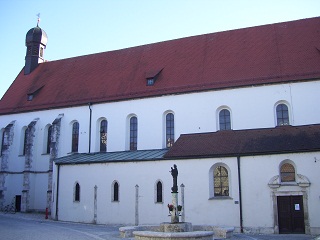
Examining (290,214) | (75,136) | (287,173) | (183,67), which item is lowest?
(290,214)

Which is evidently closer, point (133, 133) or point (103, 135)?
point (133, 133)

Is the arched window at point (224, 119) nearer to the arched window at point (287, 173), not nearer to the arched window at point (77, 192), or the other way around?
Answer: the arched window at point (287, 173)

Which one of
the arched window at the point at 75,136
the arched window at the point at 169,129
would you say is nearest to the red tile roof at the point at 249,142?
the arched window at the point at 169,129

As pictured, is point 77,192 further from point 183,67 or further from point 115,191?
point 183,67

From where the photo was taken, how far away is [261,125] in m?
22.3

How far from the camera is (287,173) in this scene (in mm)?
18234

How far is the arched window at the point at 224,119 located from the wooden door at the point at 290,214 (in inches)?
266

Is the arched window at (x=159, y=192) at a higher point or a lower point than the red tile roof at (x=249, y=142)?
lower

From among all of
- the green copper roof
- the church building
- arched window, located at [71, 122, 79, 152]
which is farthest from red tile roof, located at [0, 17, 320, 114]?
the green copper roof

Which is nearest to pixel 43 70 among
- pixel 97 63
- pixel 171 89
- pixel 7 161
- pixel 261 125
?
pixel 97 63

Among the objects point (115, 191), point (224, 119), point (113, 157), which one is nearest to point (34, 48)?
point (113, 157)

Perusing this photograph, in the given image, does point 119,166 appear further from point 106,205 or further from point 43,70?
point 43,70

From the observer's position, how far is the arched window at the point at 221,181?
19.5 meters

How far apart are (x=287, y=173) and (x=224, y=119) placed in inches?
256
